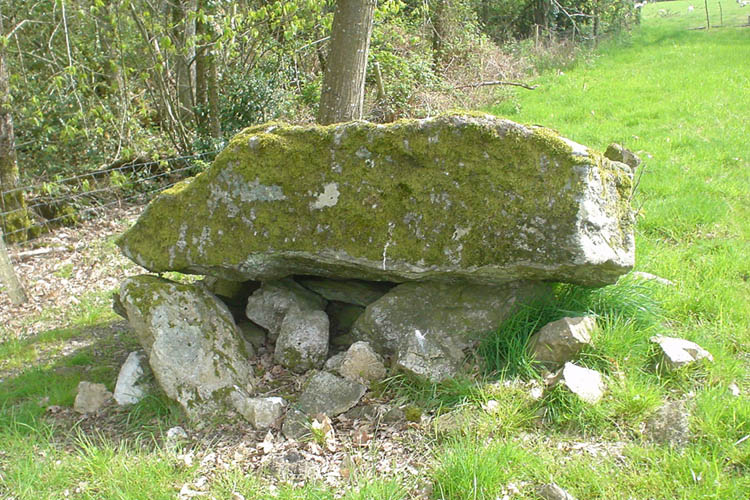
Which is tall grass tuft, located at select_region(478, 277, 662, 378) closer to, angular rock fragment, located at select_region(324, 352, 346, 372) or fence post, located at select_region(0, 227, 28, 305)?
angular rock fragment, located at select_region(324, 352, 346, 372)

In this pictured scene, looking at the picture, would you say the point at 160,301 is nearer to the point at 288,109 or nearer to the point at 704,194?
the point at 704,194

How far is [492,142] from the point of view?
3.60 metres

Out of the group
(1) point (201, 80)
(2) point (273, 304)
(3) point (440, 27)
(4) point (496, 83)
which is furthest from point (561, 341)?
(3) point (440, 27)

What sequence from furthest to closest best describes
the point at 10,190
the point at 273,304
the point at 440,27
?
the point at 440,27, the point at 10,190, the point at 273,304

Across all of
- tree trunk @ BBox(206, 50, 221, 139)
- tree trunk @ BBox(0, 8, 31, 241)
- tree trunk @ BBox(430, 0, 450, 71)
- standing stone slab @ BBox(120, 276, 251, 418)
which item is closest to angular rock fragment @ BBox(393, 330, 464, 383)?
standing stone slab @ BBox(120, 276, 251, 418)

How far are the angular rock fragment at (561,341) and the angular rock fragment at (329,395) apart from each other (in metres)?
1.19

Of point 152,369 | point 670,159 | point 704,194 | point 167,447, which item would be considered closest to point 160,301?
point 152,369

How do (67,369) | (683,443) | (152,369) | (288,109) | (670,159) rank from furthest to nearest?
(288,109) → (670,159) → (67,369) → (152,369) → (683,443)

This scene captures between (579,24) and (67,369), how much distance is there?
60.3ft

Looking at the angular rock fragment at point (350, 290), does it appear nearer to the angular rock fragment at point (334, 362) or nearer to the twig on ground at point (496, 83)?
the angular rock fragment at point (334, 362)

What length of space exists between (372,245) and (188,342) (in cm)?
143

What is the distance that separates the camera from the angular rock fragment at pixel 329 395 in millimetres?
3674

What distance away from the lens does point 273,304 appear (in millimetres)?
4430

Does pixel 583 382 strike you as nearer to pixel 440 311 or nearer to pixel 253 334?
pixel 440 311
